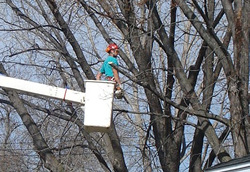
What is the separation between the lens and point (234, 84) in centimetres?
886

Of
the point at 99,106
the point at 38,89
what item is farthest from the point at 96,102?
the point at 38,89

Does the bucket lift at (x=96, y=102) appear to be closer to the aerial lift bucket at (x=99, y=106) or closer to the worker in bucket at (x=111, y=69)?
the aerial lift bucket at (x=99, y=106)

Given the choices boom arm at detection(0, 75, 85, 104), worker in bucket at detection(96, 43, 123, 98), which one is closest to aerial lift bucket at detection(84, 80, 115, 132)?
boom arm at detection(0, 75, 85, 104)

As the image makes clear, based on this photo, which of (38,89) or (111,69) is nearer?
(38,89)

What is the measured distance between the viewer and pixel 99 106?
7.00 metres

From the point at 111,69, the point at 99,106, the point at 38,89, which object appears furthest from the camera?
the point at 111,69

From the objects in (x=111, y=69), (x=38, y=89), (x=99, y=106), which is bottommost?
(x=99, y=106)

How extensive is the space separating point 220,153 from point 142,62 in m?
2.21

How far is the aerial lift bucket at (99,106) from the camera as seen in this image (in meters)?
6.93

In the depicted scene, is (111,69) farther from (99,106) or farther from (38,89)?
(99,106)

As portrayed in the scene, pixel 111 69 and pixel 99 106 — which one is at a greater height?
pixel 111 69

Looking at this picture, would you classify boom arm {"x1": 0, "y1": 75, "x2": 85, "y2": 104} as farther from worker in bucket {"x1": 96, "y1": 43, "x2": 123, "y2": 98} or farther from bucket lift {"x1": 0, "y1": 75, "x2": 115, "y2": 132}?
worker in bucket {"x1": 96, "y1": 43, "x2": 123, "y2": 98}

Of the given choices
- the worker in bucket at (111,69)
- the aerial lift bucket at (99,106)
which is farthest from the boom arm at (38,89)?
the worker in bucket at (111,69)

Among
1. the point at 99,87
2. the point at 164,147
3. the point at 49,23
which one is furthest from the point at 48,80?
the point at 99,87
